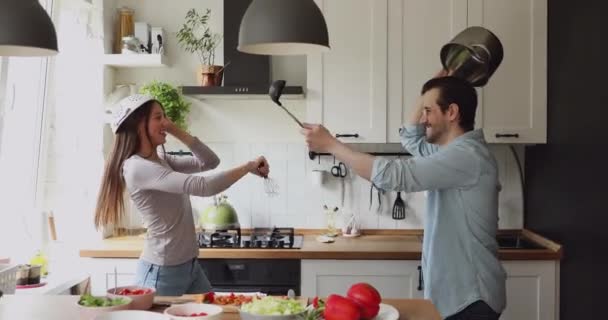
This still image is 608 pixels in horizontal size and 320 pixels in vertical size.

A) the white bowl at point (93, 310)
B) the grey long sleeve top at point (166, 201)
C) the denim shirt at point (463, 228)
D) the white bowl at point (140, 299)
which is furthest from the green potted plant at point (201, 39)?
the white bowl at point (93, 310)

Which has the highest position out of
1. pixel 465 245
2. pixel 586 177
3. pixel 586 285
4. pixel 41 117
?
pixel 41 117

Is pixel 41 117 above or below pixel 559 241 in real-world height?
above

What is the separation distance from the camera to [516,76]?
144 inches

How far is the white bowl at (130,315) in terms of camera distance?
5.89 ft

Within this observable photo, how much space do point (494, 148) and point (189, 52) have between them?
195cm

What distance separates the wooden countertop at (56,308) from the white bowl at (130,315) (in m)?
0.18

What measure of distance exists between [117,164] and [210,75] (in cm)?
126

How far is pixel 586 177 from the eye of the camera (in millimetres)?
3053

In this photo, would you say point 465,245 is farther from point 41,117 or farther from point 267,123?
point 41,117

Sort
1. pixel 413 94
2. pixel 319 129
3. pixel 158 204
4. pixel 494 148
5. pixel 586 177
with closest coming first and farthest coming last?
1. pixel 319 129
2. pixel 158 204
3. pixel 586 177
4. pixel 413 94
5. pixel 494 148

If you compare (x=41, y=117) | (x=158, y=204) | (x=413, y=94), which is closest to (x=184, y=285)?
(x=158, y=204)

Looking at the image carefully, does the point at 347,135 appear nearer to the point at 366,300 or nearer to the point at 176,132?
the point at 176,132

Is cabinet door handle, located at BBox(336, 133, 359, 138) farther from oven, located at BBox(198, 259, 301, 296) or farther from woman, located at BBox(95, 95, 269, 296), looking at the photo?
woman, located at BBox(95, 95, 269, 296)

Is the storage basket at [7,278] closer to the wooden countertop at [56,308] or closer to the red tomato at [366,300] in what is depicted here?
the wooden countertop at [56,308]
